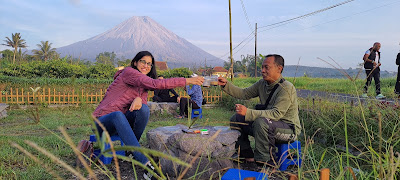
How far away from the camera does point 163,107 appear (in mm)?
9516

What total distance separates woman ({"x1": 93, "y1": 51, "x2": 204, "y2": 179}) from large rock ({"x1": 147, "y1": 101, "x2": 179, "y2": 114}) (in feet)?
18.4

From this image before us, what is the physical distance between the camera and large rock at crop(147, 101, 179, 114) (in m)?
9.44

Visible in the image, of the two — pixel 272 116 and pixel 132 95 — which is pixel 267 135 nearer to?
pixel 272 116

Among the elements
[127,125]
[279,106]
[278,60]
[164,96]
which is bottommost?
[164,96]

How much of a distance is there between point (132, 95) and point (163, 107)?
5885 millimetres

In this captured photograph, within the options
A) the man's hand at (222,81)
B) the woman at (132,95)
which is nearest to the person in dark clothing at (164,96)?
the man's hand at (222,81)

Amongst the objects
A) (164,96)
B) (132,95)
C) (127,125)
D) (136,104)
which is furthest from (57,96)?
(127,125)

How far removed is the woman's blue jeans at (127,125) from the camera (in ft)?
10.3

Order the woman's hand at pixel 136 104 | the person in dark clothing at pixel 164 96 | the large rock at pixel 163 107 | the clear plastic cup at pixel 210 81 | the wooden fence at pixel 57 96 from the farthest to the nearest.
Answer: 1. the wooden fence at pixel 57 96
2. the person in dark clothing at pixel 164 96
3. the large rock at pixel 163 107
4. the clear plastic cup at pixel 210 81
5. the woman's hand at pixel 136 104

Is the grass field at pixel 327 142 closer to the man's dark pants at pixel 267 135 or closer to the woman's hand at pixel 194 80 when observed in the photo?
the man's dark pants at pixel 267 135

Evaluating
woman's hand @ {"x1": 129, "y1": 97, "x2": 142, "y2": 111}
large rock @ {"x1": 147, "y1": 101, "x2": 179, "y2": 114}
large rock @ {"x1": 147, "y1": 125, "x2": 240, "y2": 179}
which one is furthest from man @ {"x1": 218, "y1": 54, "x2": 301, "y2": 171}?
large rock @ {"x1": 147, "y1": 101, "x2": 179, "y2": 114}

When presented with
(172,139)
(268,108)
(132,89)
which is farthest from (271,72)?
(132,89)

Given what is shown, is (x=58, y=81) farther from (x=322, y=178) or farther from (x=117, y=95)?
(x=322, y=178)

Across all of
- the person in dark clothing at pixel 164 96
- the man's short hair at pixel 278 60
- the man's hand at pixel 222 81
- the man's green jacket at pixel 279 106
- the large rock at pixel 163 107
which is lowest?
the large rock at pixel 163 107
